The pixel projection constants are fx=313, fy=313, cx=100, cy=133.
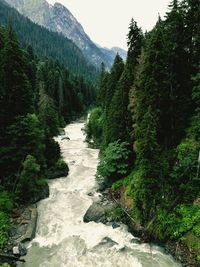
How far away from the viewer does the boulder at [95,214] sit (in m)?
27.7

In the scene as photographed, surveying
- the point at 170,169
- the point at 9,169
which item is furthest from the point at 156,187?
the point at 9,169

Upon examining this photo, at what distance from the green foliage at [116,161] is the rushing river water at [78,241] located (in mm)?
2657

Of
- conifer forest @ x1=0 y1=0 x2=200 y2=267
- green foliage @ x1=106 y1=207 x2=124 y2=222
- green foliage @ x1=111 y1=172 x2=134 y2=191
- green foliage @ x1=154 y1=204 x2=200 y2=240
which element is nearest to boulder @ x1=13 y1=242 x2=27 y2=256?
conifer forest @ x1=0 y1=0 x2=200 y2=267

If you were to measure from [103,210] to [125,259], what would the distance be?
6.75m

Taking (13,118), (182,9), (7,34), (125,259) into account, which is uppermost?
(182,9)

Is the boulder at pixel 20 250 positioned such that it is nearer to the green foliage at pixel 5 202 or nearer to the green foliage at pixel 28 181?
the green foliage at pixel 5 202

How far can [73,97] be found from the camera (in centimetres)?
9912

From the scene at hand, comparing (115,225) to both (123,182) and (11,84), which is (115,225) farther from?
(11,84)

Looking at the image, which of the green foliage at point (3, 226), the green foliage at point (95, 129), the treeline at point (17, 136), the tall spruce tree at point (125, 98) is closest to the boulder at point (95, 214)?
the treeline at point (17, 136)

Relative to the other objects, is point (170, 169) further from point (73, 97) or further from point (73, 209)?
point (73, 97)

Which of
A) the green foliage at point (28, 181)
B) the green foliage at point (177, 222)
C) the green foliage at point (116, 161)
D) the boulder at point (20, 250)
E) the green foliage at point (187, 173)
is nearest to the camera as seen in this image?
the boulder at point (20, 250)

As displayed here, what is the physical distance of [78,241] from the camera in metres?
24.6

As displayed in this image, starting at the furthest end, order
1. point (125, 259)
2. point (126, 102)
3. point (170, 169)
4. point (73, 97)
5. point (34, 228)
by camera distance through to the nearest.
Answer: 1. point (73, 97)
2. point (126, 102)
3. point (170, 169)
4. point (34, 228)
5. point (125, 259)

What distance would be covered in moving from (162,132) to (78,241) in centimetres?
1425
